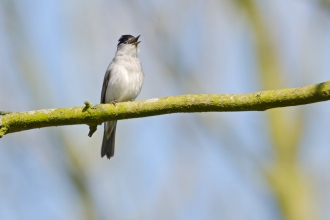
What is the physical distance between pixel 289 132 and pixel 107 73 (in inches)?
120

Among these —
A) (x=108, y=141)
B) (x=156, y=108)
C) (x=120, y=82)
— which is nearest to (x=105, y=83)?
(x=120, y=82)

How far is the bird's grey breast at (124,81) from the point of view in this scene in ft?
24.0

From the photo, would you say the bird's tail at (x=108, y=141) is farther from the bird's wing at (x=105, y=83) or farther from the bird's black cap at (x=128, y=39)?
the bird's black cap at (x=128, y=39)

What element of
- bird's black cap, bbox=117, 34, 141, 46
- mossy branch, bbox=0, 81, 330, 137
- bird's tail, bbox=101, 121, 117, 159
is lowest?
mossy branch, bbox=0, 81, 330, 137

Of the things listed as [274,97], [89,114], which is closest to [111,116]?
[89,114]

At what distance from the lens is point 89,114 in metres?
4.25

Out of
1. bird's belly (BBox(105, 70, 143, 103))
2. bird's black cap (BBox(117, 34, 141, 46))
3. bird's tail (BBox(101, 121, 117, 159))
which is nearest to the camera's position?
bird's belly (BBox(105, 70, 143, 103))

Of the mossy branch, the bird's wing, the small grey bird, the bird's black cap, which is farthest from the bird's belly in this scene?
the mossy branch

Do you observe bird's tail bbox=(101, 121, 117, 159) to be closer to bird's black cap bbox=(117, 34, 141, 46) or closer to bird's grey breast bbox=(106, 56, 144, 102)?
bird's grey breast bbox=(106, 56, 144, 102)

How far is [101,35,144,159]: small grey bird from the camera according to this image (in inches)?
289

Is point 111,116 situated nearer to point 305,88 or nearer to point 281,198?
point 305,88

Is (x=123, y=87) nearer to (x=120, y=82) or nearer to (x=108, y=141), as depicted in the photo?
(x=120, y=82)

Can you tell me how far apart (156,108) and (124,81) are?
128 inches

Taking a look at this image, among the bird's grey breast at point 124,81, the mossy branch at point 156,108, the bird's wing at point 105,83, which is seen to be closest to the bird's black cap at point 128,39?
the bird's grey breast at point 124,81
